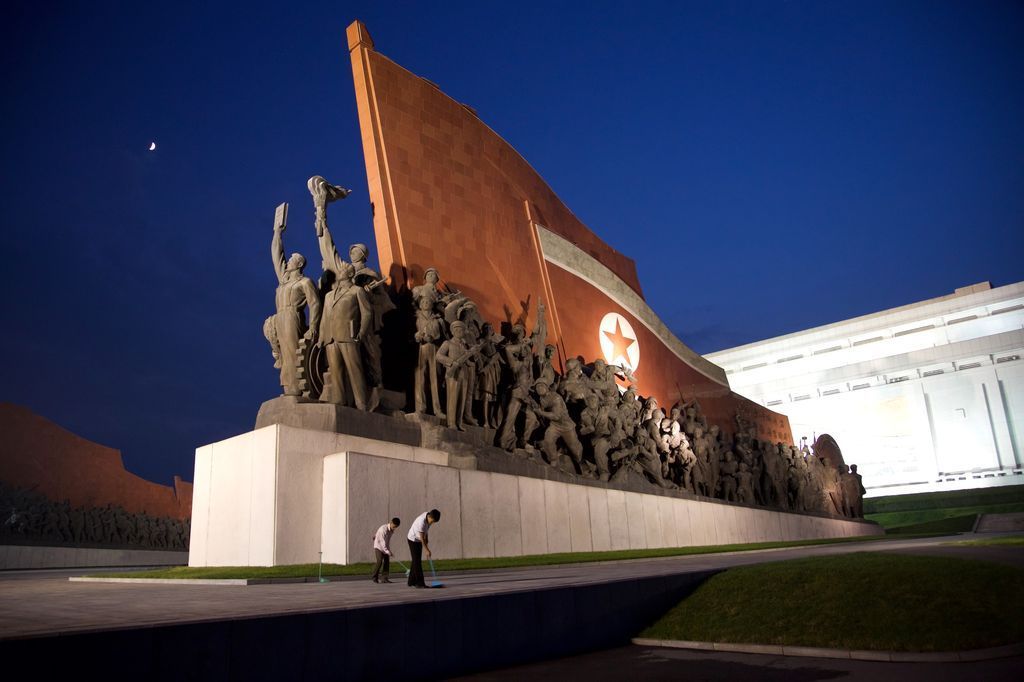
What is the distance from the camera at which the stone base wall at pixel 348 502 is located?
7.87 meters

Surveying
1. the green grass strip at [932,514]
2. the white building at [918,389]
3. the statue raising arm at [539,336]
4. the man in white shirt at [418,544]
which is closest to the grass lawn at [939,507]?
the green grass strip at [932,514]

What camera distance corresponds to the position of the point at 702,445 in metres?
17.7

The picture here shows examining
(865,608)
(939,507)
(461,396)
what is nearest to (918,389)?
(939,507)

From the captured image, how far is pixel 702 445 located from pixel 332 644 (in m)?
15.2

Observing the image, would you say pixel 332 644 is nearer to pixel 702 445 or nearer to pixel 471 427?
pixel 471 427

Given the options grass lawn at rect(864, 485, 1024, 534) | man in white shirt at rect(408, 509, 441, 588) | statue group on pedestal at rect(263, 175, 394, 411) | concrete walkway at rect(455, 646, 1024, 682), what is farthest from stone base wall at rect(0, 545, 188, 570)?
grass lawn at rect(864, 485, 1024, 534)

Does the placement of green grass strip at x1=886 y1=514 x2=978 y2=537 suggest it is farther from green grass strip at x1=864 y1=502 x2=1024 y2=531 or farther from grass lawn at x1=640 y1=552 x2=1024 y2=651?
grass lawn at x1=640 y1=552 x2=1024 y2=651

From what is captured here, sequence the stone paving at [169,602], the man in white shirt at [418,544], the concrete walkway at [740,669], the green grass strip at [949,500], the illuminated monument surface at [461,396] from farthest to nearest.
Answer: the green grass strip at [949,500]
the illuminated monument surface at [461,396]
the man in white shirt at [418,544]
the concrete walkway at [740,669]
the stone paving at [169,602]

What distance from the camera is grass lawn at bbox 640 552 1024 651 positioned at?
426 cm

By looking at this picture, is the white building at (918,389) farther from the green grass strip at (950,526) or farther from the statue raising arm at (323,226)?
the statue raising arm at (323,226)

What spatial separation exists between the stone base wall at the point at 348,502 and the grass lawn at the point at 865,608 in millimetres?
3883

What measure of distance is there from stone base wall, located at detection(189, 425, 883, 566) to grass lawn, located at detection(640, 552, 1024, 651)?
3883 millimetres

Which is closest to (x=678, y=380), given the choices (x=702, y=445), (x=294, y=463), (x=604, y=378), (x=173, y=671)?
(x=702, y=445)

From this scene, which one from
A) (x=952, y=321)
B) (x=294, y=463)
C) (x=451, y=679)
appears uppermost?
(x=952, y=321)
